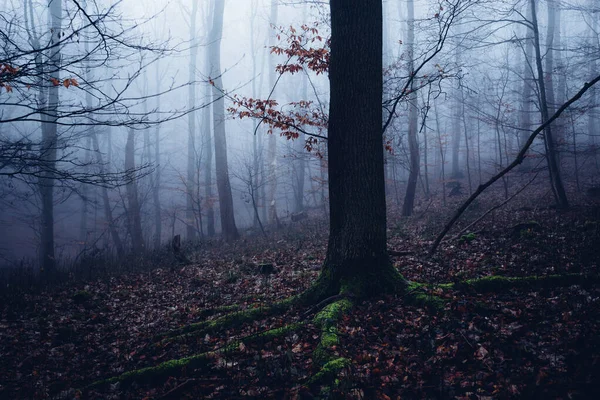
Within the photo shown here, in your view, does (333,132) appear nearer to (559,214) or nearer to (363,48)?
(363,48)

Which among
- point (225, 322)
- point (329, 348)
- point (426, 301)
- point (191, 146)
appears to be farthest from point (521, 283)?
point (191, 146)

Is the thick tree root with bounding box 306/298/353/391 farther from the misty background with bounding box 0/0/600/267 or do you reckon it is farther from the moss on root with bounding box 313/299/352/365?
the misty background with bounding box 0/0/600/267

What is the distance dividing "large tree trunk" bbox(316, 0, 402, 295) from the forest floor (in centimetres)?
52

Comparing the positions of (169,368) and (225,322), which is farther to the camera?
(225,322)

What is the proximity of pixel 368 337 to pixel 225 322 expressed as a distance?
2109 millimetres

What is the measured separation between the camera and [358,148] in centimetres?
441

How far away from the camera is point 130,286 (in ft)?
25.3

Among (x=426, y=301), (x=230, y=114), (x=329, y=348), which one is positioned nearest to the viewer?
(x=329, y=348)

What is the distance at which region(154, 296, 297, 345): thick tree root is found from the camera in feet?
15.0

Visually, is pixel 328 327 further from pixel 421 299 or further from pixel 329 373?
pixel 421 299

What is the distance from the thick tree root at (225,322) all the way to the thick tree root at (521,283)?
2.31m

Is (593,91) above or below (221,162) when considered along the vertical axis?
above

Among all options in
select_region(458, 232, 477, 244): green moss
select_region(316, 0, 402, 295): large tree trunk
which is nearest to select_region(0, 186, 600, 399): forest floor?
select_region(458, 232, 477, 244): green moss

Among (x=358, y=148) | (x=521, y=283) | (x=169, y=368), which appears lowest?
(x=169, y=368)
